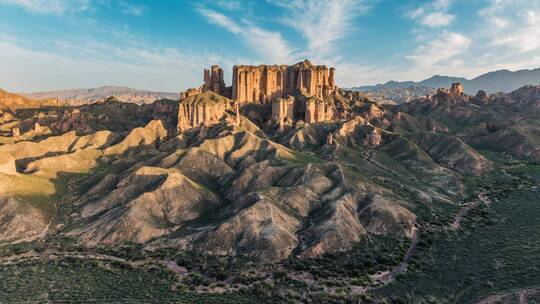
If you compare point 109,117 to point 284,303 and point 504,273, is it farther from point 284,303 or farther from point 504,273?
point 504,273

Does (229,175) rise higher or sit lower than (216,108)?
lower

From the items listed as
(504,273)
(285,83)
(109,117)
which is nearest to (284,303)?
(504,273)

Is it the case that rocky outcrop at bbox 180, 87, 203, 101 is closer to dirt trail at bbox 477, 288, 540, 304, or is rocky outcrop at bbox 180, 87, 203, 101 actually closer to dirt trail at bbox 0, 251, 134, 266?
dirt trail at bbox 0, 251, 134, 266

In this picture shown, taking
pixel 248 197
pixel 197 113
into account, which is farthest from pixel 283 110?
pixel 248 197

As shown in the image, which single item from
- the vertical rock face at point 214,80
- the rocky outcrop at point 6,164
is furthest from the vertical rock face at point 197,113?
the rocky outcrop at point 6,164

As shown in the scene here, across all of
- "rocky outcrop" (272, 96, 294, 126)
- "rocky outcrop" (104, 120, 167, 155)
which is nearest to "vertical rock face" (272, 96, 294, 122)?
"rocky outcrop" (272, 96, 294, 126)

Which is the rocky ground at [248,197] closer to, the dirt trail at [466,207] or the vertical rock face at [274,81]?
the dirt trail at [466,207]
